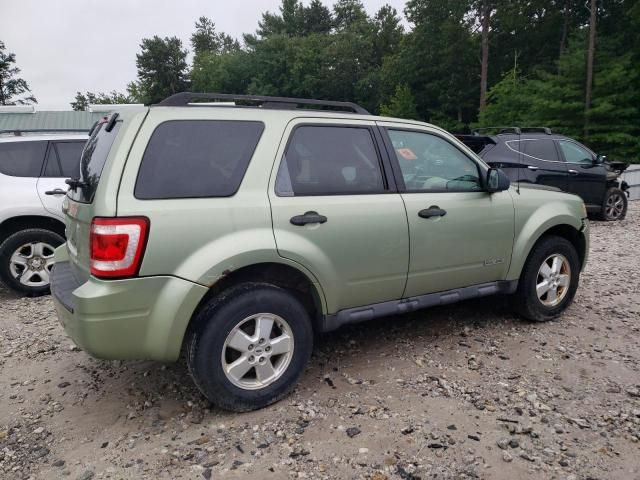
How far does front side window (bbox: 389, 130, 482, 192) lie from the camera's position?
354cm

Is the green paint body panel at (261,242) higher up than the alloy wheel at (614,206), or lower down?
higher up

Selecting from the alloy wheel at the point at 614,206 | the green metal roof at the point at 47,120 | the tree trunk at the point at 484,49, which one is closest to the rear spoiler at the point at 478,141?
the alloy wheel at the point at 614,206

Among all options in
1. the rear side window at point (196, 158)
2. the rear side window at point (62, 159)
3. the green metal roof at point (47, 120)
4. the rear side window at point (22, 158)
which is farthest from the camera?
the green metal roof at point (47, 120)

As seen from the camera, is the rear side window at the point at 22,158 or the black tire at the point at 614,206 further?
the black tire at the point at 614,206

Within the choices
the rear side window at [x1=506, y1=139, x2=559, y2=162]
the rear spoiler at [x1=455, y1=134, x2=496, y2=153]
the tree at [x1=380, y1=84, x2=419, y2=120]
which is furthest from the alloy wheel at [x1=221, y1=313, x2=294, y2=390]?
the tree at [x1=380, y1=84, x2=419, y2=120]

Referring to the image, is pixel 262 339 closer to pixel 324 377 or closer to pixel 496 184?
pixel 324 377

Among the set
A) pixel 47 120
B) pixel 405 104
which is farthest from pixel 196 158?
pixel 405 104

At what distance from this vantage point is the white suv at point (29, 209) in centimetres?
548

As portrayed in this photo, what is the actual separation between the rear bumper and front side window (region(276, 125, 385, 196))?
867 millimetres

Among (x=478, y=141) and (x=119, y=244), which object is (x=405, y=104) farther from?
(x=119, y=244)

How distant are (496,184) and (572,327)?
152cm

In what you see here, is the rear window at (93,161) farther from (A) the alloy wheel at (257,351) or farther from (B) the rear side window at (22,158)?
(B) the rear side window at (22,158)

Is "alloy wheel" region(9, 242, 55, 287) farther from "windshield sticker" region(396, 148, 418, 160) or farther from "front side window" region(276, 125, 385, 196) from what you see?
"windshield sticker" region(396, 148, 418, 160)

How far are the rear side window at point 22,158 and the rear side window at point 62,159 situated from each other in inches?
3.6
